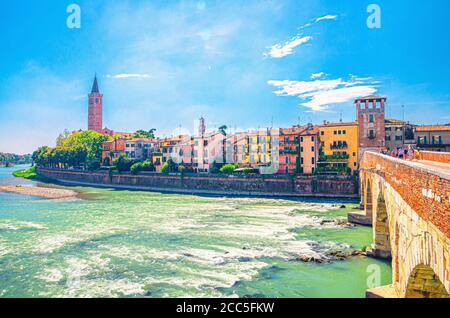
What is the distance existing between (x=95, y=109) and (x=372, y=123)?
114m

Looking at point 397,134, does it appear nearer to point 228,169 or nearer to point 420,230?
point 228,169

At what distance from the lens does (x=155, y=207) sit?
126 ft

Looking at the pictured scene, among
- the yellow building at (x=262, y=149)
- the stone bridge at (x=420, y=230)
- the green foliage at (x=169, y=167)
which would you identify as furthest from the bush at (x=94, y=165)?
the stone bridge at (x=420, y=230)

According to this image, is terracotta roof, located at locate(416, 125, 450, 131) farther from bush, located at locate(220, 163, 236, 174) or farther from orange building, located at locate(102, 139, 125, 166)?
orange building, located at locate(102, 139, 125, 166)

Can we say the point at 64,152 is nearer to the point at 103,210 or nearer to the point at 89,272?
the point at 103,210

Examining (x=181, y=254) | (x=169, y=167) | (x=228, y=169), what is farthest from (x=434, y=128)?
(x=181, y=254)

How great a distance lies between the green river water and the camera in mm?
14336

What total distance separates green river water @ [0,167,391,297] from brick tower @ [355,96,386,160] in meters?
→ 16.9

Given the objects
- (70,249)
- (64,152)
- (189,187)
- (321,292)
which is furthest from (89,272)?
(64,152)

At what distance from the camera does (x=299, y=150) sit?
5200 cm

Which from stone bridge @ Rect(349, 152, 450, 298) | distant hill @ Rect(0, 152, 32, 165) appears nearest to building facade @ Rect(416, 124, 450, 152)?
stone bridge @ Rect(349, 152, 450, 298)

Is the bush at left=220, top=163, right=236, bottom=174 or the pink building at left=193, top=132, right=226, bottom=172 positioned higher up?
the pink building at left=193, top=132, right=226, bottom=172

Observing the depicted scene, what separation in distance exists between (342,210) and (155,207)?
18.8 metres

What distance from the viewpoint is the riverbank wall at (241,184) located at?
148 ft
